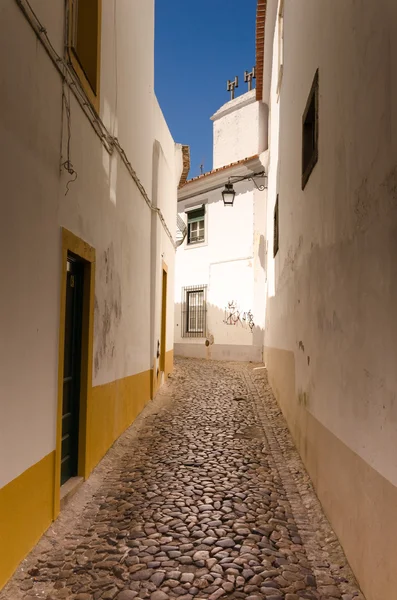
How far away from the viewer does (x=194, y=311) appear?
16.8 metres

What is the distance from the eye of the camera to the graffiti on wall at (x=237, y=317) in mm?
14938

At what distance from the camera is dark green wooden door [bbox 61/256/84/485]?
449 cm

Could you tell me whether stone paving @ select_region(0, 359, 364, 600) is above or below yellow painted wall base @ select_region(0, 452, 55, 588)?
below

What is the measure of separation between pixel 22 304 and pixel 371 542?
7.98 ft

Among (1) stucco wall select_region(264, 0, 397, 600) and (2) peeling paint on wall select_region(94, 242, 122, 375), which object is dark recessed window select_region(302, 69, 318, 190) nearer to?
(1) stucco wall select_region(264, 0, 397, 600)

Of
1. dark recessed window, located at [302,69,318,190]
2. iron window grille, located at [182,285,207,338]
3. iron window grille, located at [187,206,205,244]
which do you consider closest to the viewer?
dark recessed window, located at [302,69,318,190]

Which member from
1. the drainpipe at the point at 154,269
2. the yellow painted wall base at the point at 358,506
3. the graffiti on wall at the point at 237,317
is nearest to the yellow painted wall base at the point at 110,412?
the drainpipe at the point at 154,269

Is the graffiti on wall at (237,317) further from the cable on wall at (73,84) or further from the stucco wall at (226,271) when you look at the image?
the cable on wall at (73,84)

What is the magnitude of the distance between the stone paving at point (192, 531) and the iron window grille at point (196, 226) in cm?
1116

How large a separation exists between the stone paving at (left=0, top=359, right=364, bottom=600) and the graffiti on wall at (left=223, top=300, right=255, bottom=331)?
8.50m

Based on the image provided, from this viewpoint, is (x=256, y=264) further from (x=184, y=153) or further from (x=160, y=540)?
(x=160, y=540)

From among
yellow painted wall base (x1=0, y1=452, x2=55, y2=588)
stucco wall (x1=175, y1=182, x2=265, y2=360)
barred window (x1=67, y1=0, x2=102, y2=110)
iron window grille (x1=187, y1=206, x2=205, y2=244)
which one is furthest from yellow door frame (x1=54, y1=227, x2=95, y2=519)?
iron window grille (x1=187, y1=206, x2=205, y2=244)

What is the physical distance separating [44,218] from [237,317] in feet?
39.3

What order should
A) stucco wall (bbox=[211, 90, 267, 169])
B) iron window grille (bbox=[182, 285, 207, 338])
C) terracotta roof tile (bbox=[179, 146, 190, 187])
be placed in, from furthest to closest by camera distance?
stucco wall (bbox=[211, 90, 267, 169]) < iron window grille (bbox=[182, 285, 207, 338]) < terracotta roof tile (bbox=[179, 146, 190, 187])
